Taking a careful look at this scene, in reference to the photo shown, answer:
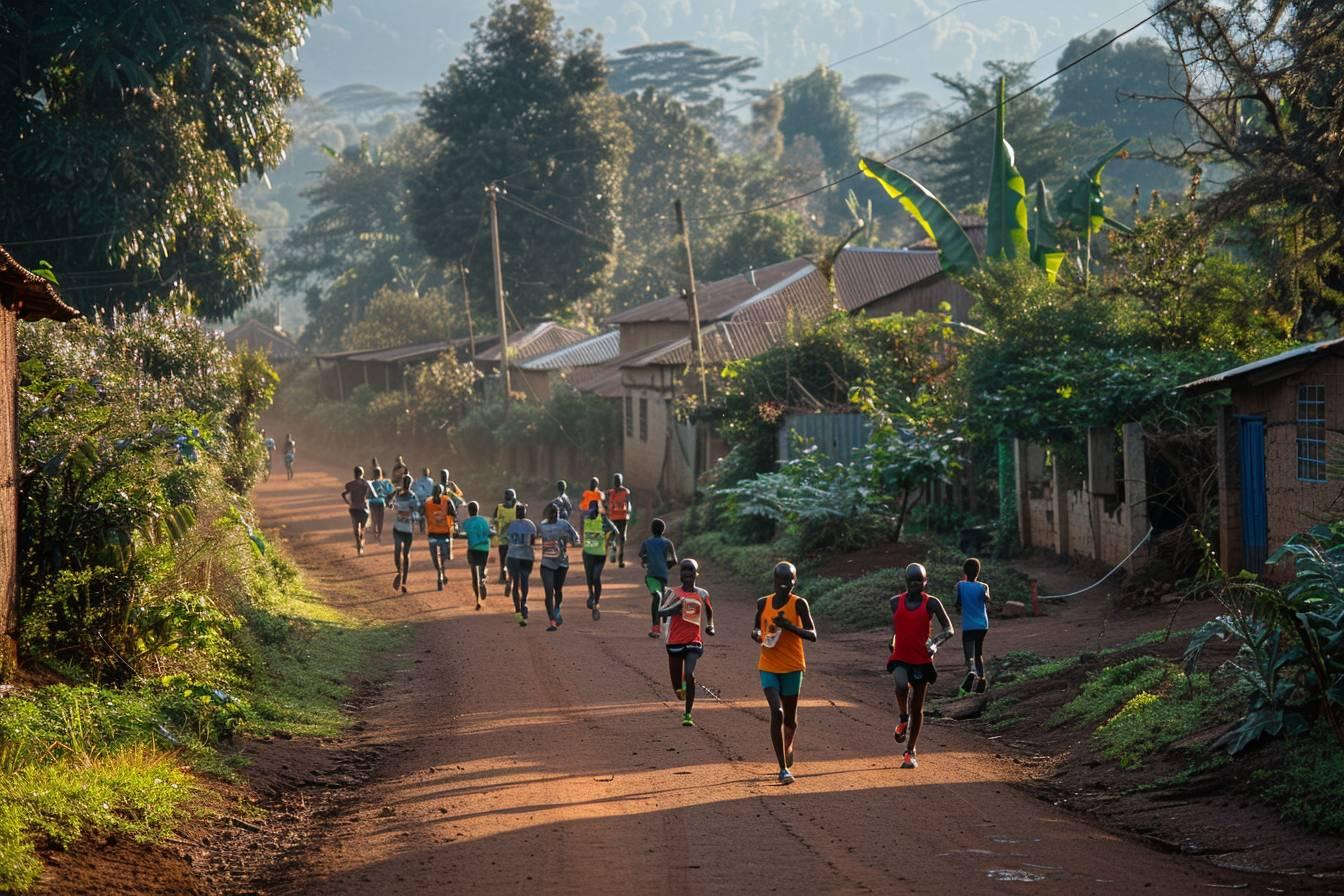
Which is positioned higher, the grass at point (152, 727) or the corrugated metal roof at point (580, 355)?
the corrugated metal roof at point (580, 355)

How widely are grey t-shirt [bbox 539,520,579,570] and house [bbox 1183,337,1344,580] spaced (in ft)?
25.9

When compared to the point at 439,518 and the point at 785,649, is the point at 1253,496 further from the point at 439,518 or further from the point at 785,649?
the point at 439,518

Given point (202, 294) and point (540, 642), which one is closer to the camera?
point (540, 642)

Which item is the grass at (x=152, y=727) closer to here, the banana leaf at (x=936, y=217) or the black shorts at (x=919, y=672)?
the black shorts at (x=919, y=672)

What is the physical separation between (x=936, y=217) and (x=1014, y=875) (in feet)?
71.7

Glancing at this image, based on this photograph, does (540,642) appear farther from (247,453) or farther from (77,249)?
(77,249)

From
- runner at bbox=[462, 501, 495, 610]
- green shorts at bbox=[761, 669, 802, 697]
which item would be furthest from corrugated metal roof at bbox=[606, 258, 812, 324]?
green shorts at bbox=[761, 669, 802, 697]

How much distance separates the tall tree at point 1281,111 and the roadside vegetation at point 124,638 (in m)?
13.6

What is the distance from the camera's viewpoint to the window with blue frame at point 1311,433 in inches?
618

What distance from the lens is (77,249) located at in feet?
92.4

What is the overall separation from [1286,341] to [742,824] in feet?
49.0

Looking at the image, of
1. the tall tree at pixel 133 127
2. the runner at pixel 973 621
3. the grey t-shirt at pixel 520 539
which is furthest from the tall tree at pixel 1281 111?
the tall tree at pixel 133 127

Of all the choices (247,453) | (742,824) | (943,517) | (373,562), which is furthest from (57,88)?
(742,824)

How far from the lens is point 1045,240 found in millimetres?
29219
